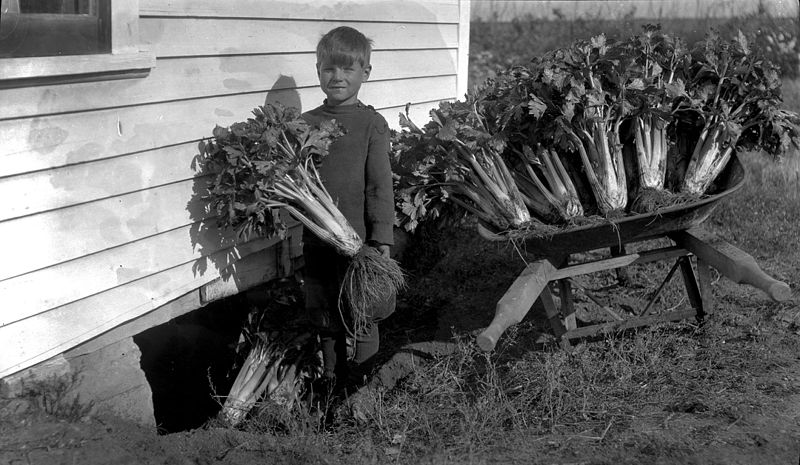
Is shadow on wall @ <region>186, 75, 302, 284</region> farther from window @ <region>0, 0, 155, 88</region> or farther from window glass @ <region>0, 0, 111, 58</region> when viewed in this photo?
window glass @ <region>0, 0, 111, 58</region>

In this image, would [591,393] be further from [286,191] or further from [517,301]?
[286,191]

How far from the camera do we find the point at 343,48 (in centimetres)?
496

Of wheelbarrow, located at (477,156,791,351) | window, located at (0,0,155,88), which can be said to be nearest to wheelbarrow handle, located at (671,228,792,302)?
wheelbarrow, located at (477,156,791,351)

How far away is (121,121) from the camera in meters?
4.47

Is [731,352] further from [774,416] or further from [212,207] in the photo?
[212,207]

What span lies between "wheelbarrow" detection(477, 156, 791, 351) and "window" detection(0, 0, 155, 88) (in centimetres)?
214

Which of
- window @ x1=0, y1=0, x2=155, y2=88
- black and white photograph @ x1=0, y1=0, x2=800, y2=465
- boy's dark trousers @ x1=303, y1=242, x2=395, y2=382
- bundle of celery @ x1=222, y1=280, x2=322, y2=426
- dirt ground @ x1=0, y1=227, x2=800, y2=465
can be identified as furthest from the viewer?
bundle of celery @ x1=222, y1=280, x2=322, y2=426

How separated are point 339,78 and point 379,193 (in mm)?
700

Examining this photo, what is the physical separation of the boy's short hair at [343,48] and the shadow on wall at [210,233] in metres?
0.50

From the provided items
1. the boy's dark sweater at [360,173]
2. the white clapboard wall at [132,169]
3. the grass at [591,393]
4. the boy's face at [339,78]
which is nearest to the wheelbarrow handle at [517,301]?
the grass at [591,393]

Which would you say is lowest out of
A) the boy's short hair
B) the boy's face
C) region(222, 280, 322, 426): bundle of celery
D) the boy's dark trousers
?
region(222, 280, 322, 426): bundle of celery

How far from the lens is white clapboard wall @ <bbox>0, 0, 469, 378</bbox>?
13.3 ft

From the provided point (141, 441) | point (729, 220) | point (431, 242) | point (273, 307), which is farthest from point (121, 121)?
point (729, 220)

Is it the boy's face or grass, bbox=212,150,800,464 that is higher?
the boy's face
